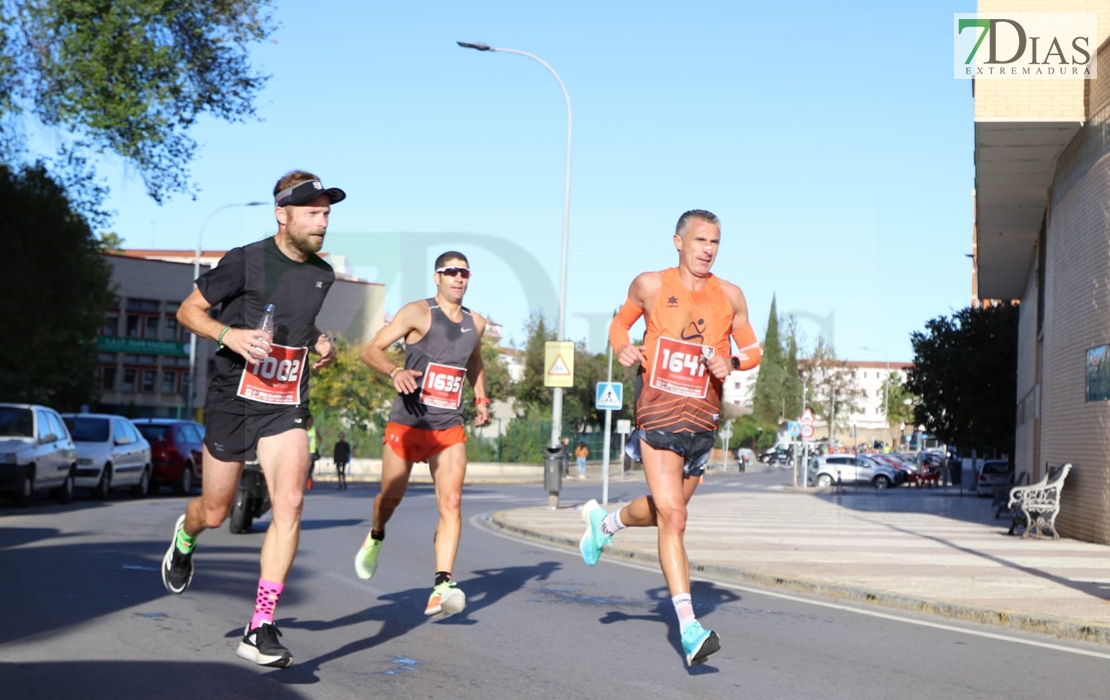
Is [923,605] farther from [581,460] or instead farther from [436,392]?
[581,460]

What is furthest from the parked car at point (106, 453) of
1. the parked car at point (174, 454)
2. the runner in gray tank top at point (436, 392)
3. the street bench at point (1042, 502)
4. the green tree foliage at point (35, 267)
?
the runner in gray tank top at point (436, 392)

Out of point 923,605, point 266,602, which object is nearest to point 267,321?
point 266,602

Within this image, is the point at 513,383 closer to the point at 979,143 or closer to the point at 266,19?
the point at 266,19

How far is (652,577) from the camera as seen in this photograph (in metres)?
12.6

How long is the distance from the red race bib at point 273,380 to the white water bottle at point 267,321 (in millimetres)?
114

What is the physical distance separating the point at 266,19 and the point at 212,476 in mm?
27214

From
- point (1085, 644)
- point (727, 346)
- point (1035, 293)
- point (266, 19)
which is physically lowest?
point (1085, 644)

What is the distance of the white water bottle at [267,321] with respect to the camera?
6450 mm

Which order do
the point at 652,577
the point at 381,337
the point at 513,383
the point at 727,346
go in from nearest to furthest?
the point at 727,346 < the point at 381,337 < the point at 652,577 < the point at 513,383

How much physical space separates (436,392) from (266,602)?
8.77ft

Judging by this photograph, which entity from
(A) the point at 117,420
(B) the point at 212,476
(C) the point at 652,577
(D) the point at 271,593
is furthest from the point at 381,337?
(A) the point at 117,420

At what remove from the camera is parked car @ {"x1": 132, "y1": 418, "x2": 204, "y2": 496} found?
2686 centimetres

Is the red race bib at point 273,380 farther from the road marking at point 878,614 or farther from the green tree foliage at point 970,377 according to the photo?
the green tree foliage at point 970,377

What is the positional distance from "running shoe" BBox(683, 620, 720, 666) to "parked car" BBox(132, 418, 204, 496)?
832 inches
